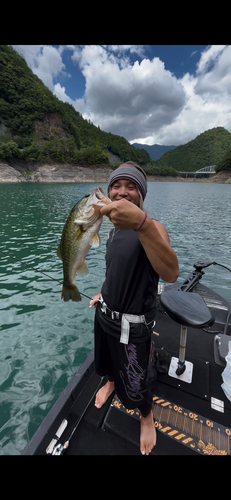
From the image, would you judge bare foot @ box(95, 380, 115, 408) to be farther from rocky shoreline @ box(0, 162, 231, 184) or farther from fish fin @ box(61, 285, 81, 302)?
rocky shoreline @ box(0, 162, 231, 184)

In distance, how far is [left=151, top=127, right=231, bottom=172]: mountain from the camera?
152m

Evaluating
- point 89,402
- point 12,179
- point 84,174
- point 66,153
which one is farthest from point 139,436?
point 66,153

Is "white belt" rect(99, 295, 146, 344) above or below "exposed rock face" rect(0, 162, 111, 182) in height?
below

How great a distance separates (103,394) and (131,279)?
198 cm

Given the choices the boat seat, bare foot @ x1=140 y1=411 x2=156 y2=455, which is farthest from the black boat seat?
bare foot @ x1=140 y1=411 x2=156 y2=455

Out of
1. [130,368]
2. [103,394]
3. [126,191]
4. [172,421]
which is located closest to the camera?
[126,191]

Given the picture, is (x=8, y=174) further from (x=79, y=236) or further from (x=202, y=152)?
(x=202, y=152)

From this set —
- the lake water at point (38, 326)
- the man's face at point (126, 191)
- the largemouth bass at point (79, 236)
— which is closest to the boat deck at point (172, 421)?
the lake water at point (38, 326)

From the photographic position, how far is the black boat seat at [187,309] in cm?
224

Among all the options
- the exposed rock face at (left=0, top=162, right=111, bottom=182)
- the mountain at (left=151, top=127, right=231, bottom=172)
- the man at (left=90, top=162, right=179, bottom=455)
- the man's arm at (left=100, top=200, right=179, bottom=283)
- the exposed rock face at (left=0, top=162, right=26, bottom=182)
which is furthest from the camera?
the mountain at (left=151, top=127, right=231, bottom=172)

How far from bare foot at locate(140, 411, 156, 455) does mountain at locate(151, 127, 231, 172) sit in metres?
172

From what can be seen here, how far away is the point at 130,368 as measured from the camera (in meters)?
2.15

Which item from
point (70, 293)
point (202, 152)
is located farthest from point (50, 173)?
point (202, 152)
